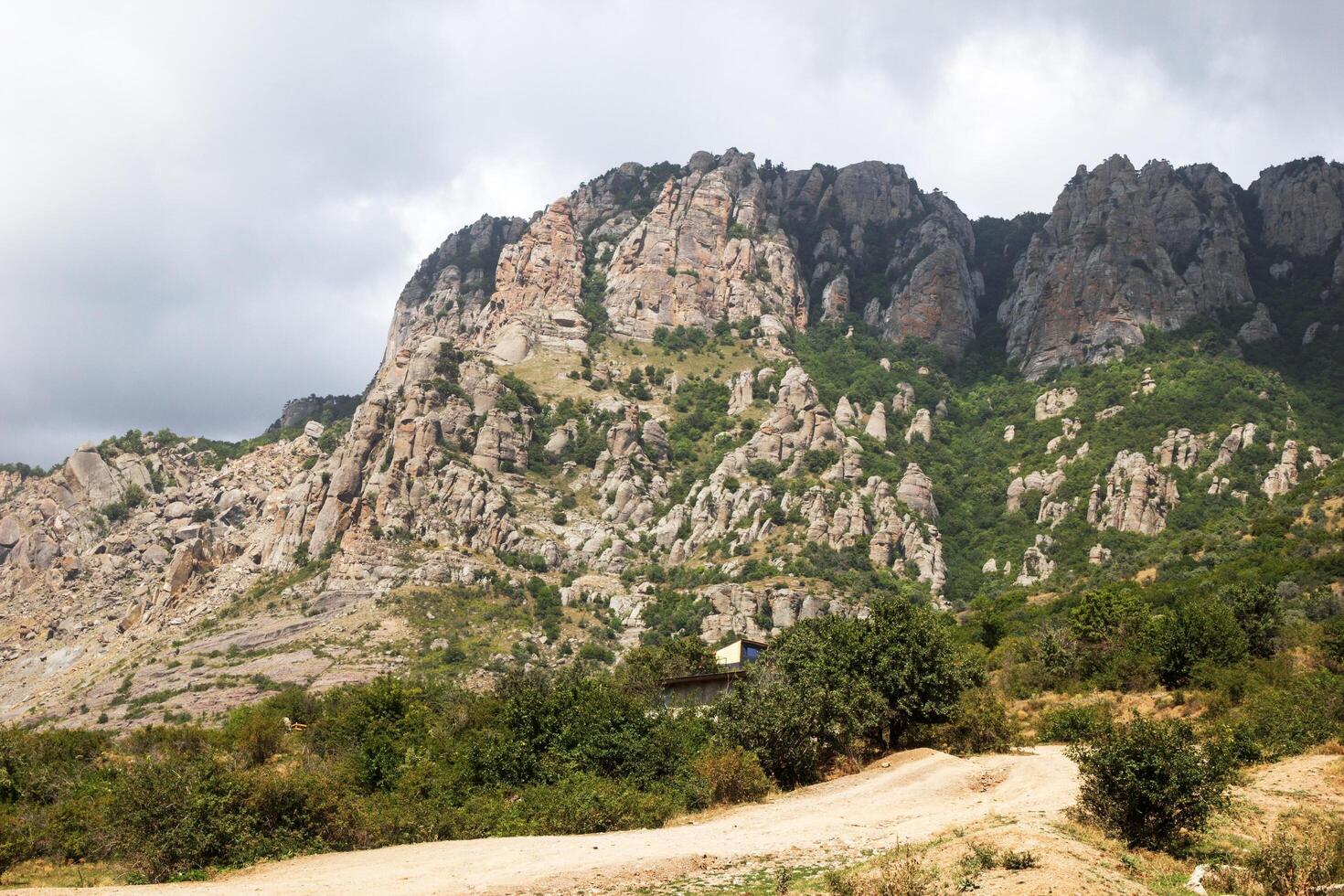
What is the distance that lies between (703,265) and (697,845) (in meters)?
159

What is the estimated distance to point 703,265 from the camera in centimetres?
17475

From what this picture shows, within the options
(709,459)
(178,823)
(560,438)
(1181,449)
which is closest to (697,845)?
(178,823)

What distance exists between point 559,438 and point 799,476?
3392 centimetres

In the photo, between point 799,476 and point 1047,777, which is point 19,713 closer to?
point 799,476

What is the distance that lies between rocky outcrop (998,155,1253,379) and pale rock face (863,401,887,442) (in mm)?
29970

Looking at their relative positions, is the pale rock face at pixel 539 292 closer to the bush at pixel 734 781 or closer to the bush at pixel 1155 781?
the bush at pixel 734 781

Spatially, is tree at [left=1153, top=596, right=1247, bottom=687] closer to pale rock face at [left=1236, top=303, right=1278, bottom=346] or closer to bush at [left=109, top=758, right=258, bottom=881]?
bush at [left=109, top=758, right=258, bottom=881]

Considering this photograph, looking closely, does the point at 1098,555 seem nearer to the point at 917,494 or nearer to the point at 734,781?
the point at 917,494

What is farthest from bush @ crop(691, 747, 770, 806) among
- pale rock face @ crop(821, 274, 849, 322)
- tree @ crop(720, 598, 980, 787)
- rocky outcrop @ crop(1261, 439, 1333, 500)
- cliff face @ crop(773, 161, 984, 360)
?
pale rock face @ crop(821, 274, 849, 322)

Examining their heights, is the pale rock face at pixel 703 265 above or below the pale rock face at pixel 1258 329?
above

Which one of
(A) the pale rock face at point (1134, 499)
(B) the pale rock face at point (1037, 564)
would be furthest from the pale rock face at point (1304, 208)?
(B) the pale rock face at point (1037, 564)

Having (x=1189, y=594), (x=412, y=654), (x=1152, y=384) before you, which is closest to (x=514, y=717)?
(x=1189, y=594)

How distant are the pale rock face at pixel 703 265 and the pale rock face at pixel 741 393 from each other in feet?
83.9

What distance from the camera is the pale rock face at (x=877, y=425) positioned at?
13475cm
